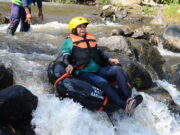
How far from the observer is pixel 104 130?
440 cm

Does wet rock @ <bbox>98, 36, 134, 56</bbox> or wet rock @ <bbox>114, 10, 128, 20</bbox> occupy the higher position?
wet rock @ <bbox>98, 36, 134, 56</bbox>

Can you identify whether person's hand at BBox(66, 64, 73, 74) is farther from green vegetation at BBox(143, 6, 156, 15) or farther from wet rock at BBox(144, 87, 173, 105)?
green vegetation at BBox(143, 6, 156, 15)

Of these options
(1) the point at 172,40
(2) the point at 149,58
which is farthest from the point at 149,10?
(2) the point at 149,58

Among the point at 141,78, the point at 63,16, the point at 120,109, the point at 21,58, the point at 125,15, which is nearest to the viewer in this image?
the point at 120,109

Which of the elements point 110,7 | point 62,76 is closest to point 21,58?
point 62,76

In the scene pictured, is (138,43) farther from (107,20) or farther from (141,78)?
(107,20)

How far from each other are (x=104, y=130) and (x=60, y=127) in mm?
732

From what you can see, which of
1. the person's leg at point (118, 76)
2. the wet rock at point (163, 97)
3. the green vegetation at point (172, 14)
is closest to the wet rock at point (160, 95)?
the wet rock at point (163, 97)

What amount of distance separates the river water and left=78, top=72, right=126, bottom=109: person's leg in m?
0.37

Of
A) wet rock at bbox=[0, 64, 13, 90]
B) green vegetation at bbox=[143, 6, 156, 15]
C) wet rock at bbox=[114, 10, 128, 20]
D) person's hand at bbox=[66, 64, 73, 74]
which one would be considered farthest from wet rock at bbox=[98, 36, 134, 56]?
green vegetation at bbox=[143, 6, 156, 15]

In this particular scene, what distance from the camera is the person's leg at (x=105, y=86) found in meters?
4.33

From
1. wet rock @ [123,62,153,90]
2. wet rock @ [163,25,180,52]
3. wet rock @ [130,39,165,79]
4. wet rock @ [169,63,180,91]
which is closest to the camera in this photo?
wet rock @ [123,62,153,90]

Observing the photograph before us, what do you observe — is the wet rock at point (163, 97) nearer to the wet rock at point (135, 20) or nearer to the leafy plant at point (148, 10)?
the wet rock at point (135, 20)

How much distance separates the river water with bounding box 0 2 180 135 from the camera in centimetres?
412
